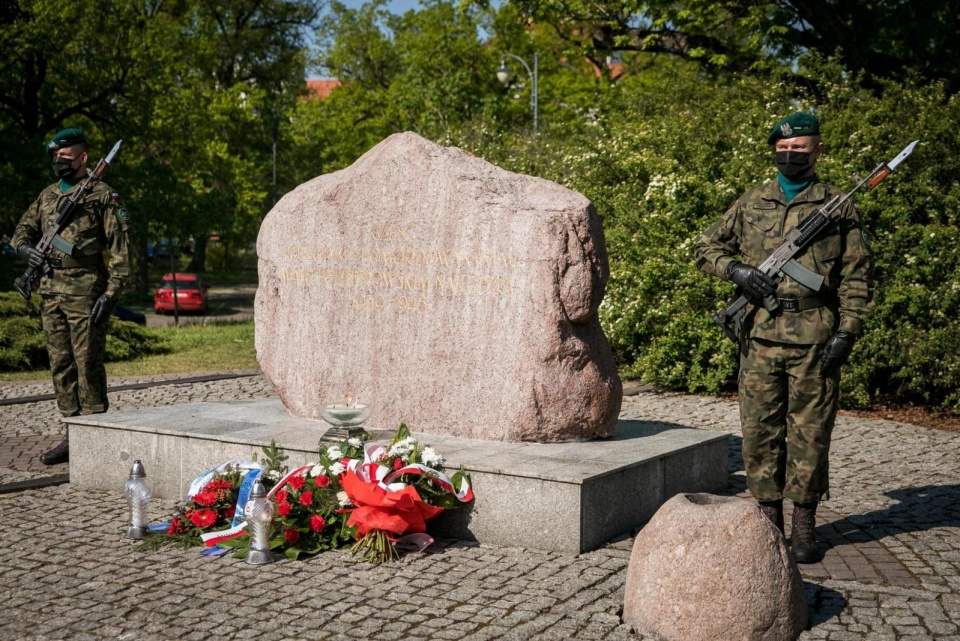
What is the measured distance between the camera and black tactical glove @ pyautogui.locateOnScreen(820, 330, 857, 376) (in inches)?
217

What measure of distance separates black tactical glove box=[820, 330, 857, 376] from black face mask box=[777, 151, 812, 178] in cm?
95

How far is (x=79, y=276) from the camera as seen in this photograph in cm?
834

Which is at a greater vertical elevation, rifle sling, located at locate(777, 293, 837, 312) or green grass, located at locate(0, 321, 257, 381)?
rifle sling, located at locate(777, 293, 837, 312)

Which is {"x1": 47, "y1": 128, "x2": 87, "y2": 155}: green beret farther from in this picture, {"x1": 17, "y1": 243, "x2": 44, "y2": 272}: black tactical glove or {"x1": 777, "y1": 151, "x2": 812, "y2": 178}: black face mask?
{"x1": 777, "y1": 151, "x2": 812, "y2": 178}: black face mask

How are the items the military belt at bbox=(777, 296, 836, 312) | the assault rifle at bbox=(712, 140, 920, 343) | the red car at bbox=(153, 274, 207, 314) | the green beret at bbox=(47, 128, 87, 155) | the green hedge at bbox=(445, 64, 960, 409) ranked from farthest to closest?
1. the red car at bbox=(153, 274, 207, 314)
2. the green hedge at bbox=(445, 64, 960, 409)
3. the green beret at bbox=(47, 128, 87, 155)
4. the military belt at bbox=(777, 296, 836, 312)
5. the assault rifle at bbox=(712, 140, 920, 343)

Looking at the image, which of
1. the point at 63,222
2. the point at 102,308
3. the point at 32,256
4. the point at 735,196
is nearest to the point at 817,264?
the point at 102,308

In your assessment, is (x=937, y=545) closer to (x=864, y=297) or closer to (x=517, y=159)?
(x=864, y=297)

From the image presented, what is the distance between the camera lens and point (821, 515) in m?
6.83

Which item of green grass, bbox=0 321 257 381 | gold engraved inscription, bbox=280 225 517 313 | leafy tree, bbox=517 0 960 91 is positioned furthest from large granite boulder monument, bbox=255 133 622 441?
leafy tree, bbox=517 0 960 91

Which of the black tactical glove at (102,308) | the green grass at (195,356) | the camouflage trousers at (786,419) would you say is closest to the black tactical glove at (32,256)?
the black tactical glove at (102,308)

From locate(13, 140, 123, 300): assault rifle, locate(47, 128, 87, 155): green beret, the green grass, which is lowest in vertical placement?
the green grass

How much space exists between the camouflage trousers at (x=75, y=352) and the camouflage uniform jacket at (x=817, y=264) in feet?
16.9

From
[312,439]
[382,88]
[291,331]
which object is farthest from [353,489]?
[382,88]

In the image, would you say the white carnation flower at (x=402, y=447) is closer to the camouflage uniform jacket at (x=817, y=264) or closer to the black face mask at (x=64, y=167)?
the camouflage uniform jacket at (x=817, y=264)
